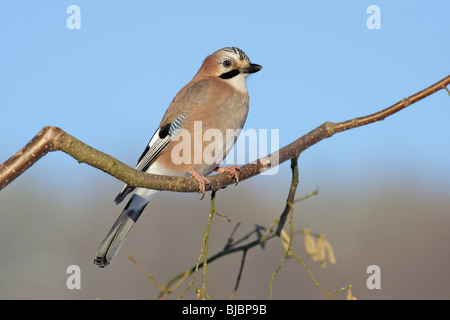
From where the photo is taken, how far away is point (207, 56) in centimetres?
670

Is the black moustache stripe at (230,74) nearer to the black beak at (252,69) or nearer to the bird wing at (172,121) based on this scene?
the black beak at (252,69)

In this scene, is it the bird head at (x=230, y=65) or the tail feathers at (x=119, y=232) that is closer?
the tail feathers at (x=119, y=232)

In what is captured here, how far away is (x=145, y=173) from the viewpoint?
3725mm

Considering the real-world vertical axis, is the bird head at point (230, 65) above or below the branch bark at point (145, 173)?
above

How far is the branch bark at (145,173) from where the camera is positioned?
3.01 m

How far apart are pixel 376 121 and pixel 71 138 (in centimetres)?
236

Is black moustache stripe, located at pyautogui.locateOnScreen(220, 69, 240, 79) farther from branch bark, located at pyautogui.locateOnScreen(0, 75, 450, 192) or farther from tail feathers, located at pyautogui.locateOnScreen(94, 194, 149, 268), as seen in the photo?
branch bark, located at pyautogui.locateOnScreen(0, 75, 450, 192)

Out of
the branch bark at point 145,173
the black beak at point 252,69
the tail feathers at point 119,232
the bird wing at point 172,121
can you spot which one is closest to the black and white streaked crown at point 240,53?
the black beak at point 252,69

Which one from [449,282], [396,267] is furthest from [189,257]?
[449,282]

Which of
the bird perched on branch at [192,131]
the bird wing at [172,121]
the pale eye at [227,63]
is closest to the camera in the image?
the bird perched on branch at [192,131]

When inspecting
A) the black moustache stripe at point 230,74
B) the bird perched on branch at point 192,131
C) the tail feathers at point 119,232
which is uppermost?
the black moustache stripe at point 230,74

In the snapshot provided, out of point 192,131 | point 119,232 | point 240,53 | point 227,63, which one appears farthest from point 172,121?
point 119,232
